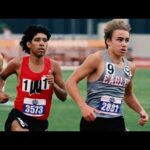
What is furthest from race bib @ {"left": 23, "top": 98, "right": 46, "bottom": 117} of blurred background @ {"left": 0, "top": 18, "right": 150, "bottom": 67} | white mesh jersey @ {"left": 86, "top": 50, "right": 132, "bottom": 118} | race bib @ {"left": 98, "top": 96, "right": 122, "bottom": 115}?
blurred background @ {"left": 0, "top": 18, "right": 150, "bottom": 67}

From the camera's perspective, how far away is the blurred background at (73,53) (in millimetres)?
12562

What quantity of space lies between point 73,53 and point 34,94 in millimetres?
23274

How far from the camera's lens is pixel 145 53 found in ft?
113

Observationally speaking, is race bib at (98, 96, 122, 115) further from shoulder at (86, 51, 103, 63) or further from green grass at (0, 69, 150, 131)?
green grass at (0, 69, 150, 131)

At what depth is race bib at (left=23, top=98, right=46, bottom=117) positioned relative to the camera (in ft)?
24.6

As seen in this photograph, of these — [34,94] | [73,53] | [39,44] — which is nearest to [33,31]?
[39,44]

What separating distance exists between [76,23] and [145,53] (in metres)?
10.0

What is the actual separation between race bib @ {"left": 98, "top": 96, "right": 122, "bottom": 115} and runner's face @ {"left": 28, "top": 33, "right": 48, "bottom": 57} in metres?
0.92

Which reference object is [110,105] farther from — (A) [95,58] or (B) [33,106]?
(B) [33,106]

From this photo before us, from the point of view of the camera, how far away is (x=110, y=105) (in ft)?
23.1

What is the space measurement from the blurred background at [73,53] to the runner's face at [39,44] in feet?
9.81

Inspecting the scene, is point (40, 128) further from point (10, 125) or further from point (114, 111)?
point (114, 111)

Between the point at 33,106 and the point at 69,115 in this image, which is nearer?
the point at 33,106

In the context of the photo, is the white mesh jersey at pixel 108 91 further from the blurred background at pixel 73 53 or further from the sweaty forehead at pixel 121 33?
the blurred background at pixel 73 53
